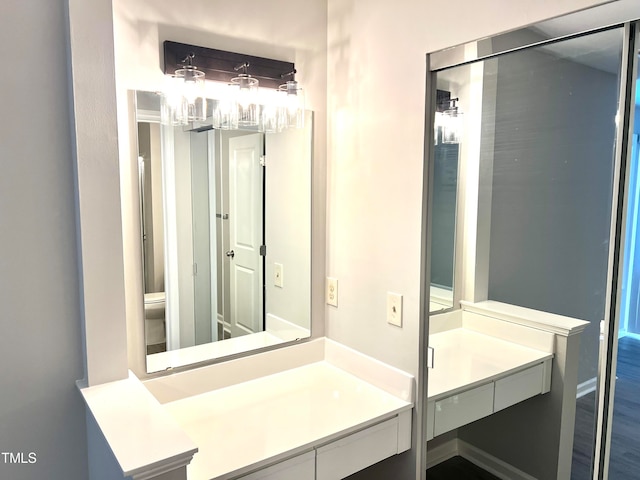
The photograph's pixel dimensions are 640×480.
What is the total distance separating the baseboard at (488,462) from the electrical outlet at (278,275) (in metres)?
0.93

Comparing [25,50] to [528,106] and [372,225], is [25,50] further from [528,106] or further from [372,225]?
[528,106]

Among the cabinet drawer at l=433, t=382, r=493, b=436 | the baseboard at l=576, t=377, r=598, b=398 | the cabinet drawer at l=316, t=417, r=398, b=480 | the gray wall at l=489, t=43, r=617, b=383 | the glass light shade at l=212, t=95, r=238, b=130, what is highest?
the glass light shade at l=212, t=95, r=238, b=130

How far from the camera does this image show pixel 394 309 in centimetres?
177

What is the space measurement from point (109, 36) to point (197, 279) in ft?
2.91

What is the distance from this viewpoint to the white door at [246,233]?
1.88 meters

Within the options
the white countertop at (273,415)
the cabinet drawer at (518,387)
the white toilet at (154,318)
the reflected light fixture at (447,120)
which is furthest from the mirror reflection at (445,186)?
the white toilet at (154,318)

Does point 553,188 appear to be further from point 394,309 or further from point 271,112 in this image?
point 271,112

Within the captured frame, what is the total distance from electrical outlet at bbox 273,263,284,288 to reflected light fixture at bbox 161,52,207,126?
2.31ft

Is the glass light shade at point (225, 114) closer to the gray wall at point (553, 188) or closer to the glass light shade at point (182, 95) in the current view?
the glass light shade at point (182, 95)

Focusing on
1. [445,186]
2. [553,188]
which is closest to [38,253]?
[445,186]

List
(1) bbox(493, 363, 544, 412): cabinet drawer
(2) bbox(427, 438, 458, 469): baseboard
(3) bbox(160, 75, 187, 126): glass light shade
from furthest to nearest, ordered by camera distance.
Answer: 1. (2) bbox(427, 438, 458, 469): baseboard
2. (3) bbox(160, 75, 187, 126): glass light shade
3. (1) bbox(493, 363, 544, 412): cabinet drawer

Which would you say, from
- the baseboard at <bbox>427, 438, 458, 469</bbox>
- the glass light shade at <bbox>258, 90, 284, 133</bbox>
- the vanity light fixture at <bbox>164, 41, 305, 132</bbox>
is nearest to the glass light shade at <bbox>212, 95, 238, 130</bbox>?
the vanity light fixture at <bbox>164, 41, 305, 132</bbox>

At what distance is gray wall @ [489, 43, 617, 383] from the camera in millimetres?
1270

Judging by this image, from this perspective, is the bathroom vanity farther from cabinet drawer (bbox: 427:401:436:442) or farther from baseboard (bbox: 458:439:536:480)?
baseboard (bbox: 458:439:536:480)
